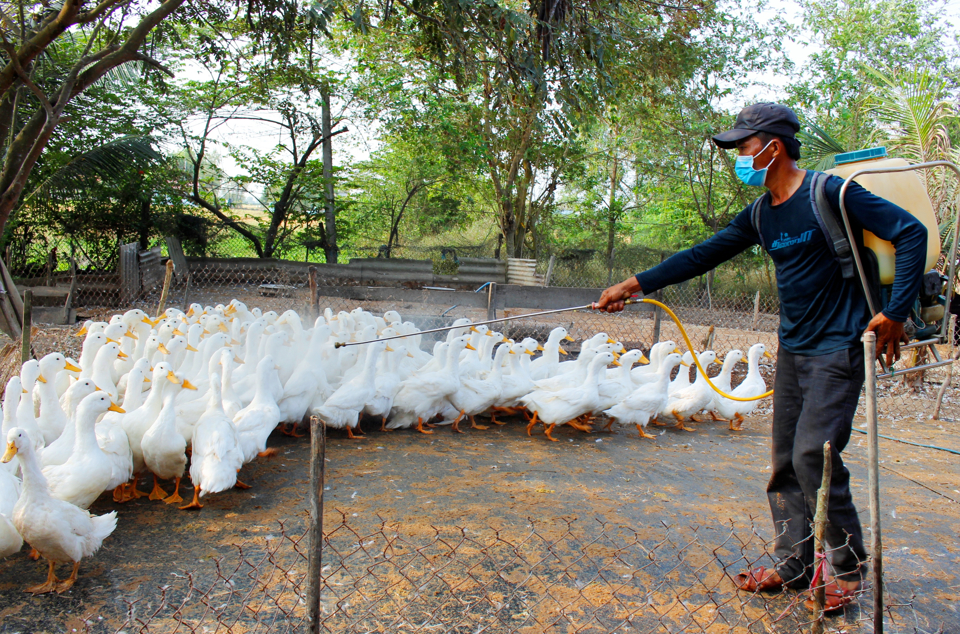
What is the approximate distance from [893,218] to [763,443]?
3770 millimetres

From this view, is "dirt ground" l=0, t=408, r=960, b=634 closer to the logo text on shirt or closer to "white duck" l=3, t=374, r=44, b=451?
"white duck" l=3, t=374, r=44, b=451

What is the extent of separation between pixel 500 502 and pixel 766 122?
102 inches

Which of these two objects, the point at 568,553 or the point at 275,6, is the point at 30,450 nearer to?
the point at 568,553

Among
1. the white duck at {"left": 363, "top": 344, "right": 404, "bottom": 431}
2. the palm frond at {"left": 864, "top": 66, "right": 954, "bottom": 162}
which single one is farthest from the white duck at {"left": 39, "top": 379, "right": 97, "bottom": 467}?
the palm frond at {"left": 864, "top": 66, "right": 954, "bottom": 162}

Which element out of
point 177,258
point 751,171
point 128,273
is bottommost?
point 128,273

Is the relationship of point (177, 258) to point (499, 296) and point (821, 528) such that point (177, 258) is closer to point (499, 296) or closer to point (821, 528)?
point (499, 296)

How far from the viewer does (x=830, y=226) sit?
2348 mm

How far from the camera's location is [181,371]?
4.79 m

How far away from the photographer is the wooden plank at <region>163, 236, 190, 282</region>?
39.0 ft

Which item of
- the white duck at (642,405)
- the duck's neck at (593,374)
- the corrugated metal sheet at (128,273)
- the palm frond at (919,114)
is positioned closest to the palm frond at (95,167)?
the corrugated metal sheet at (128,273)

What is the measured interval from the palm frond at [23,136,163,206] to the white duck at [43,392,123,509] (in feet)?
28.6

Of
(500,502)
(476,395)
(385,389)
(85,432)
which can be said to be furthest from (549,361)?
(85,432)

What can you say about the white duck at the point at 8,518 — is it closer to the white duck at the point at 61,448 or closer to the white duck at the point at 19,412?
the white duck at the point at 61,448

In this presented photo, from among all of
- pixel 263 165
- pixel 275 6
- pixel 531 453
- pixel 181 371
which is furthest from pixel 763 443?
pixel 263 165
